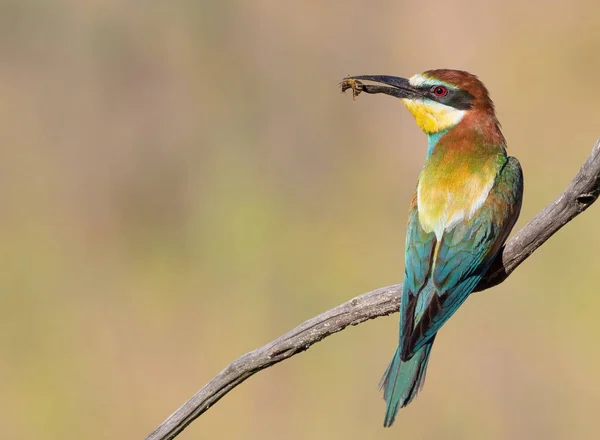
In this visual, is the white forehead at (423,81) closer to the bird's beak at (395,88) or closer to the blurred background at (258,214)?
the bird's beak at (395,88)

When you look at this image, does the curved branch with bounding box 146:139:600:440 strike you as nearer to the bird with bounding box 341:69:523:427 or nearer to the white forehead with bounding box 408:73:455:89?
the bird with bounding box 341:69:523:427

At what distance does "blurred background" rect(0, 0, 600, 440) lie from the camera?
408 cm

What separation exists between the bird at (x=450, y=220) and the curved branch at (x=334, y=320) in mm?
136

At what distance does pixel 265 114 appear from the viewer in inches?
190

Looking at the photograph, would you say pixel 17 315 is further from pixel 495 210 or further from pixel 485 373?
pixel 495 210

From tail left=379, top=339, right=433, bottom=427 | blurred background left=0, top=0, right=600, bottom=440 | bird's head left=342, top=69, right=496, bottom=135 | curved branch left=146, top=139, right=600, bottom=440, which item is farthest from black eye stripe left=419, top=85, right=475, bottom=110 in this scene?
blurred background left=0, top=0, right=600, bottom=440

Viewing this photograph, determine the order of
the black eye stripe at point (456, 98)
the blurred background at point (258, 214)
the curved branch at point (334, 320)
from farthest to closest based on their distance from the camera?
1. the blurred background at point (258, 214)
2. the black eye stripe at point (456, 98)
3. the curved branch at point (334, 320)

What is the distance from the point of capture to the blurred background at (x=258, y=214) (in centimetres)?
408

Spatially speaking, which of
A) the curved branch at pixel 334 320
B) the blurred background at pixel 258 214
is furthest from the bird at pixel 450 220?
the blurred background at pixel 258 214

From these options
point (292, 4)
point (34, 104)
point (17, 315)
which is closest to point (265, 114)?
point (292, 4)

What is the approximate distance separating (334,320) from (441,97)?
3.67 feet

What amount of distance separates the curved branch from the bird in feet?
0.45

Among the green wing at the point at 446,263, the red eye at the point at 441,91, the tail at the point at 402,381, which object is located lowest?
the tail at the point at 402,381

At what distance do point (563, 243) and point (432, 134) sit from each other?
1440mm
